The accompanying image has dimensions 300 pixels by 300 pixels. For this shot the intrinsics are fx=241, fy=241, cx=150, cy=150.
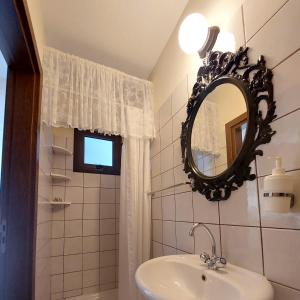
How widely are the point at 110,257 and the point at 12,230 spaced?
1.46 metres

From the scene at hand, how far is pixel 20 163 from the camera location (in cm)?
120

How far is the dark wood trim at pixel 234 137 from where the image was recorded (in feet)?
3.32

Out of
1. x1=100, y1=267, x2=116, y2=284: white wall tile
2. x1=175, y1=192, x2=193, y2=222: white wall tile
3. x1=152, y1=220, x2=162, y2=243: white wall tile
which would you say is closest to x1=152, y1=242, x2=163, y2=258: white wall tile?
x1=152, y1=220, x2=162, y2=243: white wall tile

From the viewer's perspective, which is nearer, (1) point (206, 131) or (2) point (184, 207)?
(1) point (206, 131)

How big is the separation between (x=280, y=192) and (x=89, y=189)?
201 cm

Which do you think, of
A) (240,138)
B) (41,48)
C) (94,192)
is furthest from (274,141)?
(94,192)

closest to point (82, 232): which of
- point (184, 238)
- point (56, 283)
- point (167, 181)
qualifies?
point (56, 283)

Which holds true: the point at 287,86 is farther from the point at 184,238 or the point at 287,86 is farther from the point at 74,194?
the point at 74,194

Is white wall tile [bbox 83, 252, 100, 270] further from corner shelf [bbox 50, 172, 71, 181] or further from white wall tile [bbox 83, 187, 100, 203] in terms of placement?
corner shelf [bbox 50, 172, 71, 181]

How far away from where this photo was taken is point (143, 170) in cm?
197

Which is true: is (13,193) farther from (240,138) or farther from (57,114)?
(240,138)

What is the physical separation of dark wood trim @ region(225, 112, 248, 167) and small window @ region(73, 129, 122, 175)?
66.3 inches

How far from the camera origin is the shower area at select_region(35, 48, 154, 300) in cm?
160

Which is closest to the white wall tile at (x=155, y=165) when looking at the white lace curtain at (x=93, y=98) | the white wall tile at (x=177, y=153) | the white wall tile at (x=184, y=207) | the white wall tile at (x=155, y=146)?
the white wall tile at (x=155, y=146)
